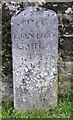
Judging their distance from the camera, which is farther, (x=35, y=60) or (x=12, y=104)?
(x=12, y=104)

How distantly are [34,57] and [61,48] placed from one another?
442 millimetres

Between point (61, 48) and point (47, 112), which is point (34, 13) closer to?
point (61, 48)

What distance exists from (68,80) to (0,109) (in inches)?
38.0

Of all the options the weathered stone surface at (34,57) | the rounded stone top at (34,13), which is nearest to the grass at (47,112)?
the weathered stone surface at (34,57)

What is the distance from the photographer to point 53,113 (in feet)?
14.6

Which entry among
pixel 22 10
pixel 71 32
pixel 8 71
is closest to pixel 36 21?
pixel 22 10

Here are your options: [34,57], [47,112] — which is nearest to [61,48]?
[34,57]

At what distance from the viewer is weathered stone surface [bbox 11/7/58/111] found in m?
4.17

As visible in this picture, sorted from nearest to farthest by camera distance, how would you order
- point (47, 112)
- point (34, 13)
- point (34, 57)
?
point (34, 13) < point (34, 57) < point (47, 112)

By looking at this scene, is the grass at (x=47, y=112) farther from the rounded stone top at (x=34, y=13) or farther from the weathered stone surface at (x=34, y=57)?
the rounded stone top at (x=34, y=13)

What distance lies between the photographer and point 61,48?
4.55m

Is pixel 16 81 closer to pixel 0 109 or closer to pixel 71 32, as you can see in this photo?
pixel 0 109

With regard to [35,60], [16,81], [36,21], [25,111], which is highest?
[36,21]

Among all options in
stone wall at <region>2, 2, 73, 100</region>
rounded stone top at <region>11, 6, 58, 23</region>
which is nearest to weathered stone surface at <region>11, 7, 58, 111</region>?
rounded stone top at <region>11, 6, 58, 23</region>
